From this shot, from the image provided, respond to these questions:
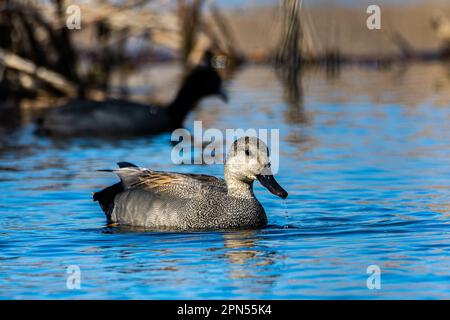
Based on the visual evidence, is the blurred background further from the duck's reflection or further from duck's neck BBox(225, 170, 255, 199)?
duck's neck BBox(225, 170, 255, 199)

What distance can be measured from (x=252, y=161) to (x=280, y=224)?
63 centimetres

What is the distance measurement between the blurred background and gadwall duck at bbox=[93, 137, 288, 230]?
19cm

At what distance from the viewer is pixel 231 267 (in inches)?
287

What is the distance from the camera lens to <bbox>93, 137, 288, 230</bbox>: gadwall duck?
863 cm

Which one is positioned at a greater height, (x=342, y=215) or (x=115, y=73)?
(x=115, y=73)

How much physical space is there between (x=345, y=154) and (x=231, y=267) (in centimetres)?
568

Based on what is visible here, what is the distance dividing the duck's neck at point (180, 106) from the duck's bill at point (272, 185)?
7.82 m

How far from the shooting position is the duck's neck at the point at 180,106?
16469mm

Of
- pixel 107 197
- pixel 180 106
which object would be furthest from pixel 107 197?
pixel 180 106

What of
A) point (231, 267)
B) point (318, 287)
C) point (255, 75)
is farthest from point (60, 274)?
point (255, 75)

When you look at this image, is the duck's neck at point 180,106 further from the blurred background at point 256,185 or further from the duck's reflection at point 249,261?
the duck's reflection at point 249,261

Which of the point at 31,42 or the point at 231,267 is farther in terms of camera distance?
the point at 31,42
